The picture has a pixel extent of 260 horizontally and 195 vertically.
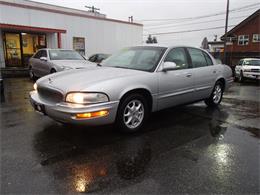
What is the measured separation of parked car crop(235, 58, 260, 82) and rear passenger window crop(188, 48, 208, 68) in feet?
30.3

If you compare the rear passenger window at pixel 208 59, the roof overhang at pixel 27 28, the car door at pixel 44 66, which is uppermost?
the roof overhang at pixel 27 28

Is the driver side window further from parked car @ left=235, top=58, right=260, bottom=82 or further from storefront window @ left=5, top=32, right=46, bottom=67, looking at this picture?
storefront window @ left=5, top=32, right=46, bottom=67

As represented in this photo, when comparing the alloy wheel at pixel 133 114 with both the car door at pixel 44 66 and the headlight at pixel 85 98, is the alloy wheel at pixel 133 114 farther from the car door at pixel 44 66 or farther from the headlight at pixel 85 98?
the car door at pixel 44 66

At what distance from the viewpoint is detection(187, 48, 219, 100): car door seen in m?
5.35

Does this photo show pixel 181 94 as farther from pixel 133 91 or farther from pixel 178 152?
pixel 178 152

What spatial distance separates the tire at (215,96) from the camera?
623cm

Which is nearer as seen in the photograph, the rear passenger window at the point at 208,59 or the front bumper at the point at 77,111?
the front bumper at the point at 77,111

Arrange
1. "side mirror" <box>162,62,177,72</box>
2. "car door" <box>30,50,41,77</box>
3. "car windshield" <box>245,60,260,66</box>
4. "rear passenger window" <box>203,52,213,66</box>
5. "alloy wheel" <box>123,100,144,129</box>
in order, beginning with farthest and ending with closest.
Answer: "car windshield" <box>245,60,260,66</box>
"car door" <box>30,50,41,77</box>
"rear passenger window" <box>203,52,213,66</box>
"side mirror" <box>162,62,177,72</box>
"alloy wheel" <box>123,100,144,129</box>

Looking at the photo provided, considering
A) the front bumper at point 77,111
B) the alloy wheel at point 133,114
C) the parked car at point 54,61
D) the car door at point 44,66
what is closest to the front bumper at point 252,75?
the parked car at point 54,61

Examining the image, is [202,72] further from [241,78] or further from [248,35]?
[248,35]

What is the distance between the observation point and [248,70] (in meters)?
13.6

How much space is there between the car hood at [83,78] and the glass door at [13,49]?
40.5ft

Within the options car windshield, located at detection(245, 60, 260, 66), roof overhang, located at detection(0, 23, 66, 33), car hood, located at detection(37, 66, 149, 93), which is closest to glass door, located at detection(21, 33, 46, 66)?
roof overhang, located at detection(0, 23, 66, 33)

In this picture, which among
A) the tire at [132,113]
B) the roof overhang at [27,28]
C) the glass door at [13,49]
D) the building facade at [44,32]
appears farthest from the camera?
the glass door at [13,49]
